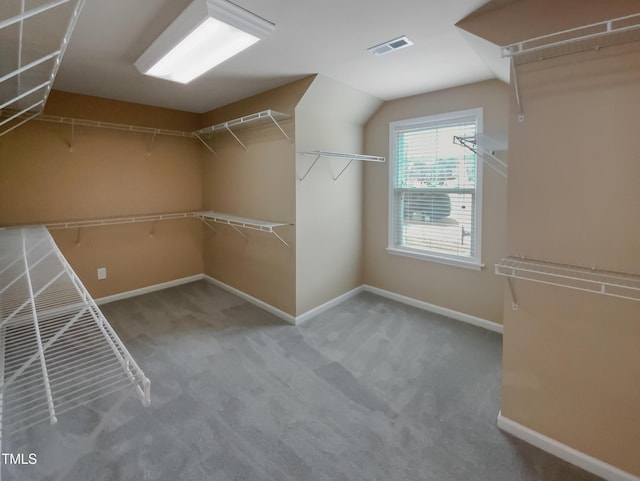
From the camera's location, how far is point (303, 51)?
229 cm

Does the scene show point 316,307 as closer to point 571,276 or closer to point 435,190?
point 435,190

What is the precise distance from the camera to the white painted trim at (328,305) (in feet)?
10.7

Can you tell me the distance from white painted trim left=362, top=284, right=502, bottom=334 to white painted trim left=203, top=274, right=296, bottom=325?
1177 millimetres

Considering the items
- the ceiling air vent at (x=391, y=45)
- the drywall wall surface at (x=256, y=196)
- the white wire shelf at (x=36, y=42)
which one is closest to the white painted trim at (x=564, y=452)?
the drywall wall surface at (x=256, y=196)

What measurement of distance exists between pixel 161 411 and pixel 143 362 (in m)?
0.68

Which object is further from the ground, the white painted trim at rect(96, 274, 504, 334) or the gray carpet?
the white painted trim at rect(96, 274, 504, 334)

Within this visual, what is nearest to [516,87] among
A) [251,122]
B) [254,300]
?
[251,122]

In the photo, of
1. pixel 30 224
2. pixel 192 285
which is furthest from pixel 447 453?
pixel 30 224

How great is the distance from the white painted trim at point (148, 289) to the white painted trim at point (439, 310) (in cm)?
228

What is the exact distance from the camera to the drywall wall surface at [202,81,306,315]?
3150 millimetres

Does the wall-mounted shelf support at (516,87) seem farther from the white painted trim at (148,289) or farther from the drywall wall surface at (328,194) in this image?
the white painted trim at (148,289)

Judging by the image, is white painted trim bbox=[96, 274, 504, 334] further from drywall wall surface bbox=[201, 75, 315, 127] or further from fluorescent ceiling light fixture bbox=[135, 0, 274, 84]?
fluorescent ceiling light fixture bbox=[135, 0, 274, 84]

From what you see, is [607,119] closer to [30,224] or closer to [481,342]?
[481,342]

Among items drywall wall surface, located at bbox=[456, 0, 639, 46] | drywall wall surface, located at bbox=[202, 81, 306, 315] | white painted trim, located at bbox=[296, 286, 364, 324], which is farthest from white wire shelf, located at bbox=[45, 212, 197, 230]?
drywall wall surface, located at bbox=[456, 0, 639, 46]
